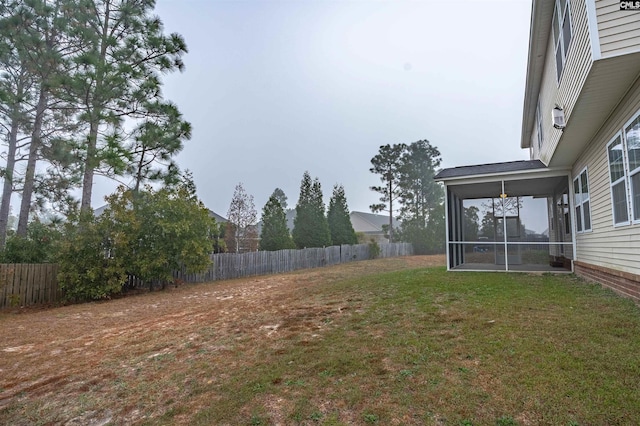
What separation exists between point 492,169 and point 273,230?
12.7m

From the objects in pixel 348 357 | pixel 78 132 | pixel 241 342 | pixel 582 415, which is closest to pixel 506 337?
pixel 582 415

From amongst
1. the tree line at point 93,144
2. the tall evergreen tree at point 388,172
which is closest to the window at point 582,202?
the tree line at point 93,144

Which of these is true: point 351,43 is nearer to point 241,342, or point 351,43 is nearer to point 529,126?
point 529,126

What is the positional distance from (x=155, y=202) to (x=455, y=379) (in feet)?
33.8

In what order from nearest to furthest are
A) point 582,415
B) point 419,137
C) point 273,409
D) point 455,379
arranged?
point 582,415, point 273,409, point 455,379, point 419,137

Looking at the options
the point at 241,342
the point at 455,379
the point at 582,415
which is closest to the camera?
the point at 582,415

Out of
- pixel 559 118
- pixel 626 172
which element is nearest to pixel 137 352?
pixel 626 172

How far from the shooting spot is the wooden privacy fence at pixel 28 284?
801 cm

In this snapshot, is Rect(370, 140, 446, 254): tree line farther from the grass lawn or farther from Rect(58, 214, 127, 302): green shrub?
the grass lawn

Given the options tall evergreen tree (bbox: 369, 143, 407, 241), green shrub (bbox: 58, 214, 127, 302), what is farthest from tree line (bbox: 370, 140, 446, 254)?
green shrub (bbox: 58, 214, 127, 302)

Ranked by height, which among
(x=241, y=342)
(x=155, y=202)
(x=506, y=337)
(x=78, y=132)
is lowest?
(x=241, y=342)

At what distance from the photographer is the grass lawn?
2.45 metres

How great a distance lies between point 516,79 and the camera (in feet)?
57.1

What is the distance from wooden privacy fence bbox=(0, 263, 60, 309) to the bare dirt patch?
0.87 meters
